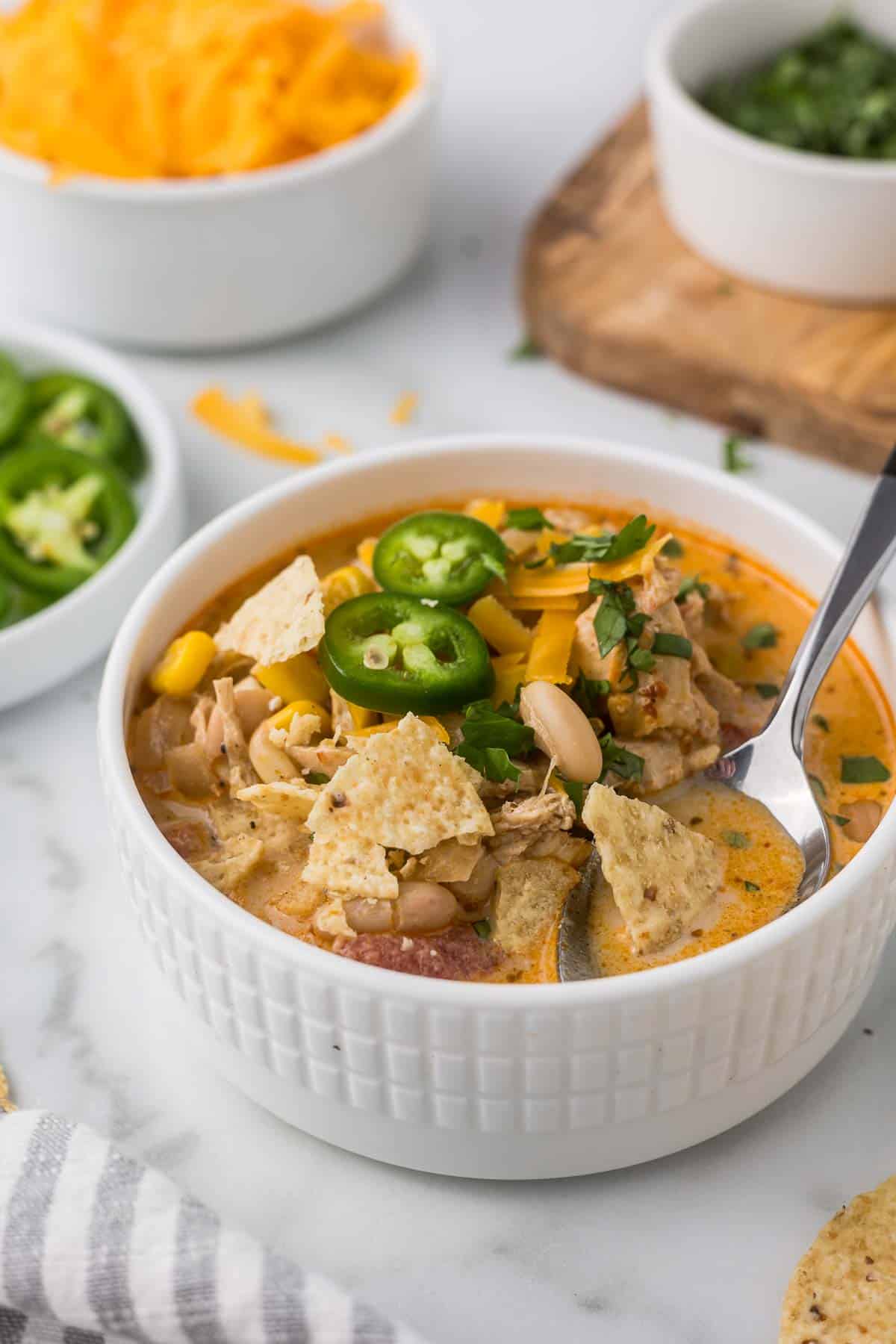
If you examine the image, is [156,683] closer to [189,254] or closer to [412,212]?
[189,254]

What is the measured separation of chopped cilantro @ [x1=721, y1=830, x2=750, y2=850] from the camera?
2979 millimetres

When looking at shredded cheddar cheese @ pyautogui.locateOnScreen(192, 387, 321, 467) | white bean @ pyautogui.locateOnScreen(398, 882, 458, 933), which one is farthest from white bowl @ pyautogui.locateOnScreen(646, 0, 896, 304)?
white bean @ pyautogui.locateOnScreen(398, 882, 458, 933)

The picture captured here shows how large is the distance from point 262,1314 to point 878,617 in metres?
1.77

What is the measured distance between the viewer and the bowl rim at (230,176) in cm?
457

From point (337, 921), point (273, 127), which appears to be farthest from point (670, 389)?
point (337, 921)

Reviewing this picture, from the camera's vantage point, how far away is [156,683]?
10.7 feet

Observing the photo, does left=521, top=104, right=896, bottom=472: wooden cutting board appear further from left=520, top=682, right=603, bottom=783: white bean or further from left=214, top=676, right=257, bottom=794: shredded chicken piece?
left=214, top=676, right=257, bottom=794: shredded chicken piece

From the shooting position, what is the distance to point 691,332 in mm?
4762

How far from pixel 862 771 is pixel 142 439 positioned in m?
2.37

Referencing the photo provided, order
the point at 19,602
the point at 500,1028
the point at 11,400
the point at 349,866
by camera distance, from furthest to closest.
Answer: the point at 11,400
the point at 19,602
the point at 349,866
the point at 500,1028

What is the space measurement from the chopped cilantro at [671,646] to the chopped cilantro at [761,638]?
37 centimetres

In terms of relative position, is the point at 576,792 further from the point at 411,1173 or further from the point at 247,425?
the point at 247,425


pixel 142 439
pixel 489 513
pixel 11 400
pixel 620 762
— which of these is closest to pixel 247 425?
pixel 142 439

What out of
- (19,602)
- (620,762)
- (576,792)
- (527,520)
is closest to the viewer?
(576,792)
